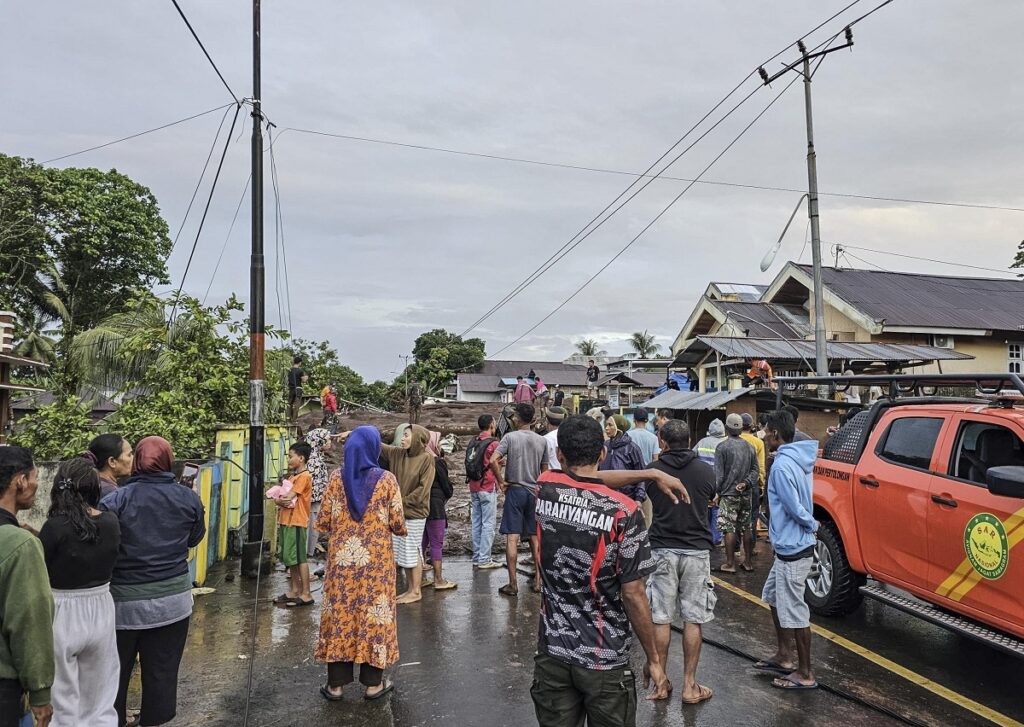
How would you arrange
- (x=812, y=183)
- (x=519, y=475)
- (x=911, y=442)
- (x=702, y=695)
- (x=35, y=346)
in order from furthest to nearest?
1. (x=35, y=346)
2. (x=812, y=183)
3. (x=519, y=475)
4. (x=911, y=442)
5. (x=702, y=695)

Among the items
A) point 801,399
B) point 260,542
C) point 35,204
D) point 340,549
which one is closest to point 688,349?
point 801,399

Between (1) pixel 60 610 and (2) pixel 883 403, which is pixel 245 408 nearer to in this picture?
(1) pixel 60 610

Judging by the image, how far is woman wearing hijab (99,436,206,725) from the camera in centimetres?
387

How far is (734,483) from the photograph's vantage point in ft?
27.0

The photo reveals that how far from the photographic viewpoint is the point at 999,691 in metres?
4.96

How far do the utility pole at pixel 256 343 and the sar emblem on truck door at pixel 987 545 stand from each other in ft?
22.1

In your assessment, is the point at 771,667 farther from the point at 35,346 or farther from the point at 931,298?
the point at 35,346

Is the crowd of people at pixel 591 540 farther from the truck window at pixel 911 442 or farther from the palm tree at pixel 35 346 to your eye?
the palm tree at pixel 35 346

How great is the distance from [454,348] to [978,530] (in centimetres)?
5576

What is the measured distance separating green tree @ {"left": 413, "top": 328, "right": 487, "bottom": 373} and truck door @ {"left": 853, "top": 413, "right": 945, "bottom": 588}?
52.1 m

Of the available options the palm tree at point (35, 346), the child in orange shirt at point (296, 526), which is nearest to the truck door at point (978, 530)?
the child in orange shirt at point (296, 526)

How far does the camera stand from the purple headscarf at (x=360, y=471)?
4.83 m

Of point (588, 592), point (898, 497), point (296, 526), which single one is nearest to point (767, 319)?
point (898, 497)

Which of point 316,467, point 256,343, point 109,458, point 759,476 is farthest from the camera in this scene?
point 316,467
